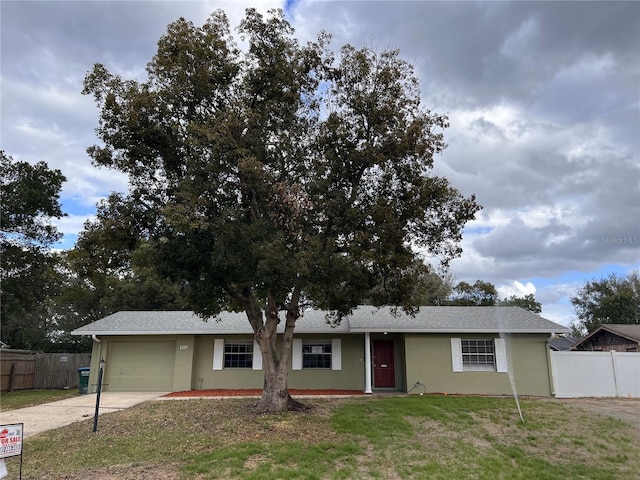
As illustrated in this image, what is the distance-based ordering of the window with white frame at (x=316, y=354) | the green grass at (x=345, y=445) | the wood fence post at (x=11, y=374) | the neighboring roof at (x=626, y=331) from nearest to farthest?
the green grass at (x=345, y=445) < the window with white frame at (x=316, y=354) < the wood fence post at (x=11, y=374) < the neighboring roof at (x=626, y=331)

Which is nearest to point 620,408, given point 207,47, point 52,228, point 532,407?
point 532,407

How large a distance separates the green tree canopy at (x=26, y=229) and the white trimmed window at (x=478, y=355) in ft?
60.0

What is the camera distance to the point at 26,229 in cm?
2030

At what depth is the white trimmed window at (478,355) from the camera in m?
16.2

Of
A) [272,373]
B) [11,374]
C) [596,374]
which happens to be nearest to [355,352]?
[272,373]

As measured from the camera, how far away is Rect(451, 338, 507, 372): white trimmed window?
16.2 m

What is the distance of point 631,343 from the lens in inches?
894

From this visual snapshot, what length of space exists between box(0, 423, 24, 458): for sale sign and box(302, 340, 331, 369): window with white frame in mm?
12195

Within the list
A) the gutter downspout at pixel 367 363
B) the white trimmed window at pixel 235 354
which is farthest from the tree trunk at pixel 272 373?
the white trimmed window at pixel 235 354

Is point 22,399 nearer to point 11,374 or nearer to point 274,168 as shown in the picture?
point 11,374

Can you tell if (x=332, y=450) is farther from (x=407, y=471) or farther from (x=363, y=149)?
(x=363, y=149)

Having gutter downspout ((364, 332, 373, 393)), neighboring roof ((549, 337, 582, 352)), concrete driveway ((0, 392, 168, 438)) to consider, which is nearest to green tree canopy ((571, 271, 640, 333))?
neighboring roof ((549, 337, 582, 352))

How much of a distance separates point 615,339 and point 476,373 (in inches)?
520

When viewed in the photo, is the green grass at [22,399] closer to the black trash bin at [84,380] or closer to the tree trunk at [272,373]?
the black trash bin at [84,380]
